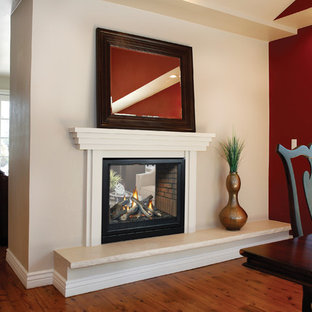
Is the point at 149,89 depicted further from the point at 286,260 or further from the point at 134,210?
the point at 286,260

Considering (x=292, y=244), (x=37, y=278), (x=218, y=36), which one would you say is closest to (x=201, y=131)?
(x=218, y=36)

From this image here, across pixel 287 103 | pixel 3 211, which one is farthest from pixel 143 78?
pixel 3 211

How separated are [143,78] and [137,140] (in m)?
0.59

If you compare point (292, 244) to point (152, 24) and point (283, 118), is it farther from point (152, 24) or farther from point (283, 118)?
point (283, 118)

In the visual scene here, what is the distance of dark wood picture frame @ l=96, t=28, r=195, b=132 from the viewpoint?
123 inches

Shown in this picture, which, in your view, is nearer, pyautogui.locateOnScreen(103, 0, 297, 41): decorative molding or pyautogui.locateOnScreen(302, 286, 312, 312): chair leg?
pyautogui.locateOnScreen(302, 286, 312, 312): chair leg

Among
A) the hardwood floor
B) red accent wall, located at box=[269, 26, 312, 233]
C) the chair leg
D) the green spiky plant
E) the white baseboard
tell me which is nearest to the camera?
the chair leg

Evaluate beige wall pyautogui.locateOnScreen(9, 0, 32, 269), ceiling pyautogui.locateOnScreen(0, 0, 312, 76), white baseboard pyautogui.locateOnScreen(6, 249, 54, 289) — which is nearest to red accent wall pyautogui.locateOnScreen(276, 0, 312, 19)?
ceiling pyautogui.locateOnScreen(0, 0, 312, 76)

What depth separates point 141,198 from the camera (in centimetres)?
348

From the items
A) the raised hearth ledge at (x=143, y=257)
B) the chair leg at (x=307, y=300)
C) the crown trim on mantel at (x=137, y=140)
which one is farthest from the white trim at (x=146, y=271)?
the chair leg at (x=307, y=300)

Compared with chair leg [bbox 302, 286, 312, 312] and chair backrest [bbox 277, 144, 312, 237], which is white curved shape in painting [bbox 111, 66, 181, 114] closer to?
chair backrest [bbox 277, 144, 312, 237]

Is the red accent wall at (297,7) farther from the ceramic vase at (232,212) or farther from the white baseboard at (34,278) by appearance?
the white baseboard at (34,278)

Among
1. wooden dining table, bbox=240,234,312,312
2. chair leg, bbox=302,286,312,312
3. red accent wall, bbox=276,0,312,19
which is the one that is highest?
red accent wall, bbox=276,0,312,19

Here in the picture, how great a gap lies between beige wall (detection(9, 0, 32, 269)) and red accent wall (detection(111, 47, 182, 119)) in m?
0.72
